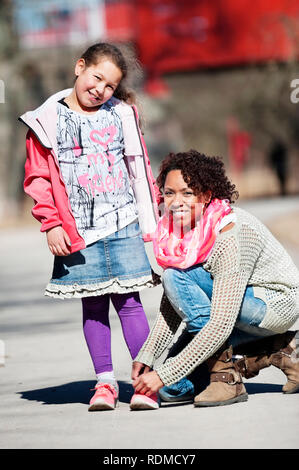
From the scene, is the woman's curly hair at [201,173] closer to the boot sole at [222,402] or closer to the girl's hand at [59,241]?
the girl's hand at [59,241]

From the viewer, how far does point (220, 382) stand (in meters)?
4.80

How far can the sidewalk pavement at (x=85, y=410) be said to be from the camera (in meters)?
A: 4.22

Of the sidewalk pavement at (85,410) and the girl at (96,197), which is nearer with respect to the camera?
the sidewalk pavement at (85,410)

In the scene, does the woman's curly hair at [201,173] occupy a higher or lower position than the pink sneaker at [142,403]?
higher

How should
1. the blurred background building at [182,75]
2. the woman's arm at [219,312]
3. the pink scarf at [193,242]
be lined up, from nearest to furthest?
the woman's arm at [219,312] < the pink scarf at [193,242] < the blurred background building at [182,75]

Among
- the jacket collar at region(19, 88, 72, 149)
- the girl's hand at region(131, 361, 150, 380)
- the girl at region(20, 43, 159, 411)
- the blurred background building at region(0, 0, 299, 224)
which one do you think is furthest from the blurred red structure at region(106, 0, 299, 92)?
the girl's hand at region(131, 361, 150, 380)

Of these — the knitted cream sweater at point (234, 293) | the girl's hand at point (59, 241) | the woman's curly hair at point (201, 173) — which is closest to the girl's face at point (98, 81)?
the woman's curly hair at point (201, 173)

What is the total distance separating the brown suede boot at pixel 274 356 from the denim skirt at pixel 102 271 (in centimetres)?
54

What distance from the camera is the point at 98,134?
506 centimetres

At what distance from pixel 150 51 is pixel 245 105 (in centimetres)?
724

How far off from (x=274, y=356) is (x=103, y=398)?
30.8 inches

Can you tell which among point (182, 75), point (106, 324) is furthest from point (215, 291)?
point (182, 75)
